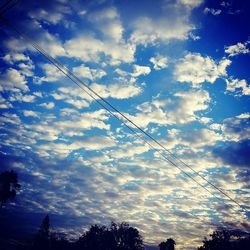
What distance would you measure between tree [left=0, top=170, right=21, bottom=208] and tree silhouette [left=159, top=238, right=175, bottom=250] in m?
59.5

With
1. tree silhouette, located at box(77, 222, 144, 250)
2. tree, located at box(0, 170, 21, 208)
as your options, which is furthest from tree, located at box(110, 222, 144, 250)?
tree, located at box(0, 170, 21, 208)

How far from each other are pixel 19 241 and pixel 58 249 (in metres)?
→ 21.5

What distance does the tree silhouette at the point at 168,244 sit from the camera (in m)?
87.0

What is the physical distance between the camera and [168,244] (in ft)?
288

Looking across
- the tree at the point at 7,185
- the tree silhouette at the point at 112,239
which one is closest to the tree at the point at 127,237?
the tree silhouette at the point at 112,239

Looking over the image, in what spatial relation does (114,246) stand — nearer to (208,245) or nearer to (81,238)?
(81,238)

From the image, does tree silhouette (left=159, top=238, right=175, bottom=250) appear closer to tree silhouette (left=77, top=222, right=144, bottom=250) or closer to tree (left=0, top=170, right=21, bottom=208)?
tree silhouette (left=77, top=222, right=144, bottom=250)

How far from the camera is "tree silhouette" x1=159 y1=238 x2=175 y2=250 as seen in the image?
87000mm

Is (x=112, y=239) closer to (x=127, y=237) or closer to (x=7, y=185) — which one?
(x=127, y=237)

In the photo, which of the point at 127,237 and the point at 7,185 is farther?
the point at 127,237

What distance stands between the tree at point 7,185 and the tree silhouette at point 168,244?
59520mm

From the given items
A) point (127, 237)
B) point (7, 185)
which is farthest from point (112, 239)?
point (7, 185)

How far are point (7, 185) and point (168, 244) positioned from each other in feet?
205

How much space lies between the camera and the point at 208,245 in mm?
82688
